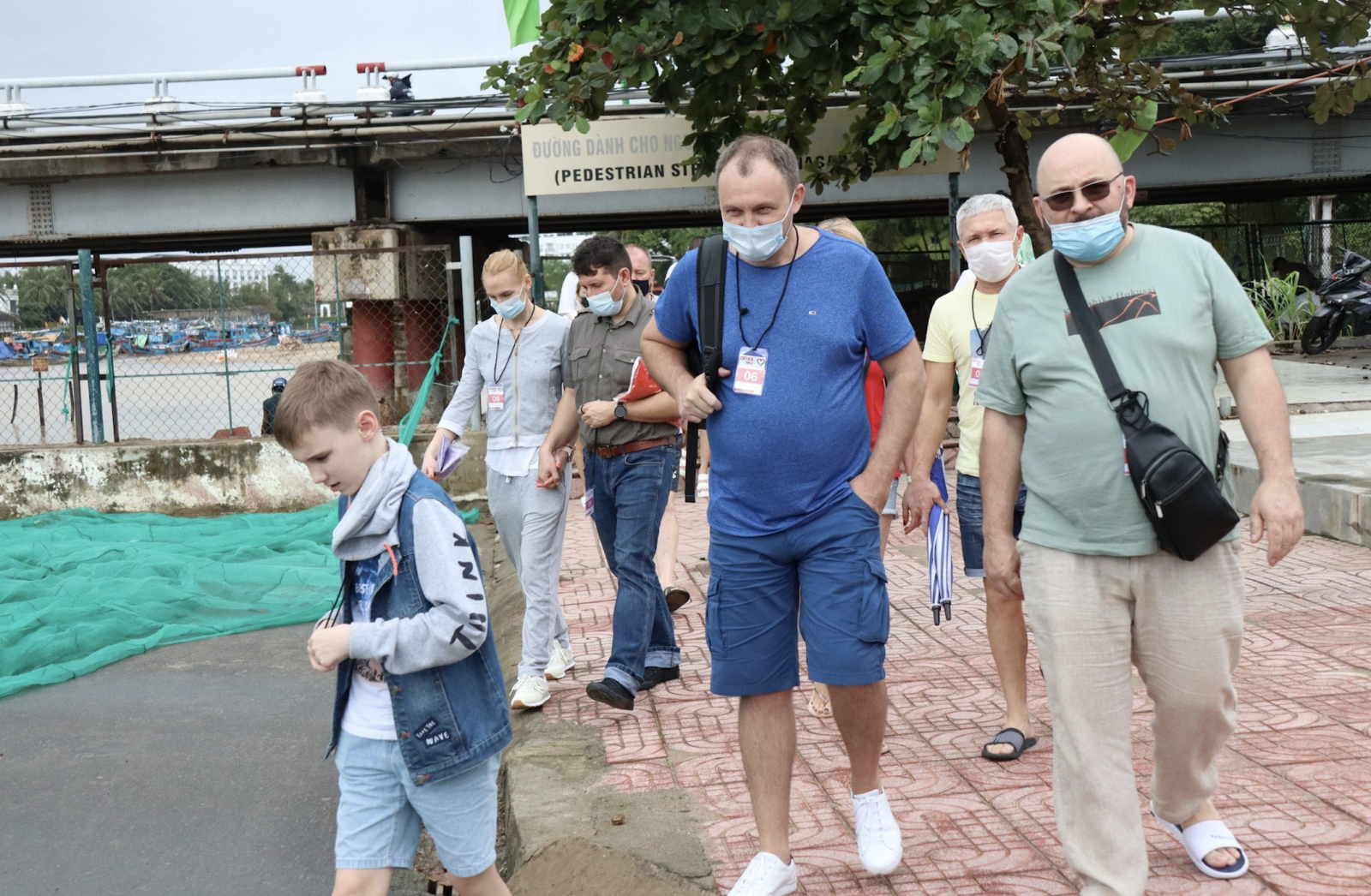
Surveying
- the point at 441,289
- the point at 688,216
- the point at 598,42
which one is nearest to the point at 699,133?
the point at 598,42

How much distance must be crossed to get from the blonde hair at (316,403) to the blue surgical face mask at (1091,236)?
1.69 m

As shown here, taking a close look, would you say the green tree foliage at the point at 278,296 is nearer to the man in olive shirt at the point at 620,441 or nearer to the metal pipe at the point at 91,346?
the metal pipe at the point at 91,346

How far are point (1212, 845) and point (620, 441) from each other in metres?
2.88

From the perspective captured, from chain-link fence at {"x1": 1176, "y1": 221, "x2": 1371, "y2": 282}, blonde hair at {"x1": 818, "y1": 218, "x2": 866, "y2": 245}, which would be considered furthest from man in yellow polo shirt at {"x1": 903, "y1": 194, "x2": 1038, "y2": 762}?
chain-link fence at {"x1": 1176, "y1": 221, "x2": 1371, "y2": 282}

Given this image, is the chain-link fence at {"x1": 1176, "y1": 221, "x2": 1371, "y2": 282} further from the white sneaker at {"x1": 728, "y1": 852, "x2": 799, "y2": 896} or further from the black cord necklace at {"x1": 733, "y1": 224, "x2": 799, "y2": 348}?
the white sneaker at {"x1": 728, "y1": 852, "x2": 799, "y2": 896}

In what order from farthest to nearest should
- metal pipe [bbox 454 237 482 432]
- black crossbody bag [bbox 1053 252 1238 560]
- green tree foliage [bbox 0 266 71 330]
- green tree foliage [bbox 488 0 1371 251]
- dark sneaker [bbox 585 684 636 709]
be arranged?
green tree foliage [bbox 0 266 71 330]
metal pipe [bbox 454 237 482 432]
green tree foliage [bbox 488 0 1371 251]
dark sneaker [bbox 585 684 636 709]
black crossbody bag [bbox 1053 252 1238 560]

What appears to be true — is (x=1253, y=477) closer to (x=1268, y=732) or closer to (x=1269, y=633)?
(x=1269, y=633)

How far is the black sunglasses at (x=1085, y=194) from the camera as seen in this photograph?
310 cm

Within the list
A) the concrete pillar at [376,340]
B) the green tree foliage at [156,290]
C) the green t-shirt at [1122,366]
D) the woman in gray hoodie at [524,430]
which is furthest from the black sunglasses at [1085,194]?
the concrete pillar at [376,340]

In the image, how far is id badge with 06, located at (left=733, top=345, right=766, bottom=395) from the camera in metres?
3.43

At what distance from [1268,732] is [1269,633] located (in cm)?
152

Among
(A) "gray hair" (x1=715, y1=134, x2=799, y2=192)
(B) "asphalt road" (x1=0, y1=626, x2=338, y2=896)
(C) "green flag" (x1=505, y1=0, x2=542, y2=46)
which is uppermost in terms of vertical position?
(C) "green flag" (x1=505, y1=0, x2=542, y2=46)

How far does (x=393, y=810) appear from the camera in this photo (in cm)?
299

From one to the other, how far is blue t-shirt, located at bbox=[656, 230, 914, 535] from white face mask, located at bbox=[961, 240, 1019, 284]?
1.13 meters
